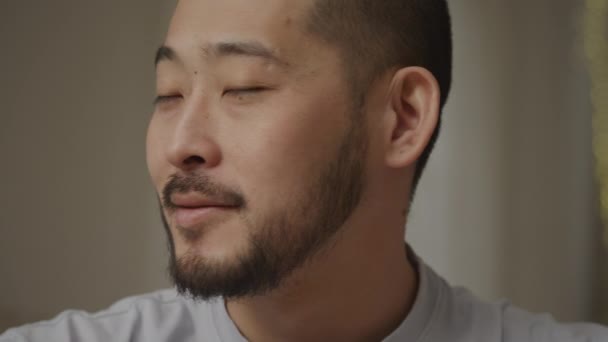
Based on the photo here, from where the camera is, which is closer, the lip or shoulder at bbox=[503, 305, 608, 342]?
the lip

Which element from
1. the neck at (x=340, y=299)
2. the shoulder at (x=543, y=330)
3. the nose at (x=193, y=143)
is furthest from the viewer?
the shoulder at (x=543, y=330)

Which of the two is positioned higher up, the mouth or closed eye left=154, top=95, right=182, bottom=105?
closed eye left=154, top=95, right=182, bottom=105

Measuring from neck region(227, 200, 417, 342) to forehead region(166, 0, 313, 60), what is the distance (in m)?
0.30

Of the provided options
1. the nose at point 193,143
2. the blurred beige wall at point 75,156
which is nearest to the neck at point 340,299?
the nose at point 193,143

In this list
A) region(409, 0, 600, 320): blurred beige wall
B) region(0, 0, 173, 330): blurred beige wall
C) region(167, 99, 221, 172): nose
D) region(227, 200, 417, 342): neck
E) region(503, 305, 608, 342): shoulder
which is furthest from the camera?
region(409, 0, 600, 320): blurred beige wall

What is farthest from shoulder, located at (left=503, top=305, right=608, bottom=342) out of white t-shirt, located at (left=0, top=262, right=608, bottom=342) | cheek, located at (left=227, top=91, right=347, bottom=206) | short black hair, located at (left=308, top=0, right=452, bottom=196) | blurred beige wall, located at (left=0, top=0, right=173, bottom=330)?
blurred beige wall, located at (left=0, top=0, right=173, bottom=330)

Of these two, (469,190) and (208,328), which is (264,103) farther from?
(469,190)

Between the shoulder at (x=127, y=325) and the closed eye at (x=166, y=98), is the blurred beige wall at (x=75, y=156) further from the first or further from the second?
the closed eye at (x=166, y=98)

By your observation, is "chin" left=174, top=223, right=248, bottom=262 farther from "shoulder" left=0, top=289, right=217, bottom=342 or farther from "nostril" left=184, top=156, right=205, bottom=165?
"shoulder" left=0, top=289, right=217, bottom=342

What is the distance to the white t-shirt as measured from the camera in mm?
1051

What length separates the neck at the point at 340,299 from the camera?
3.27 ft

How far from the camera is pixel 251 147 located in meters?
0.90

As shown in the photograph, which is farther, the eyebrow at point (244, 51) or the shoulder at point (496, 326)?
the shoulder at point (496, 326)

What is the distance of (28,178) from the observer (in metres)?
1.57
